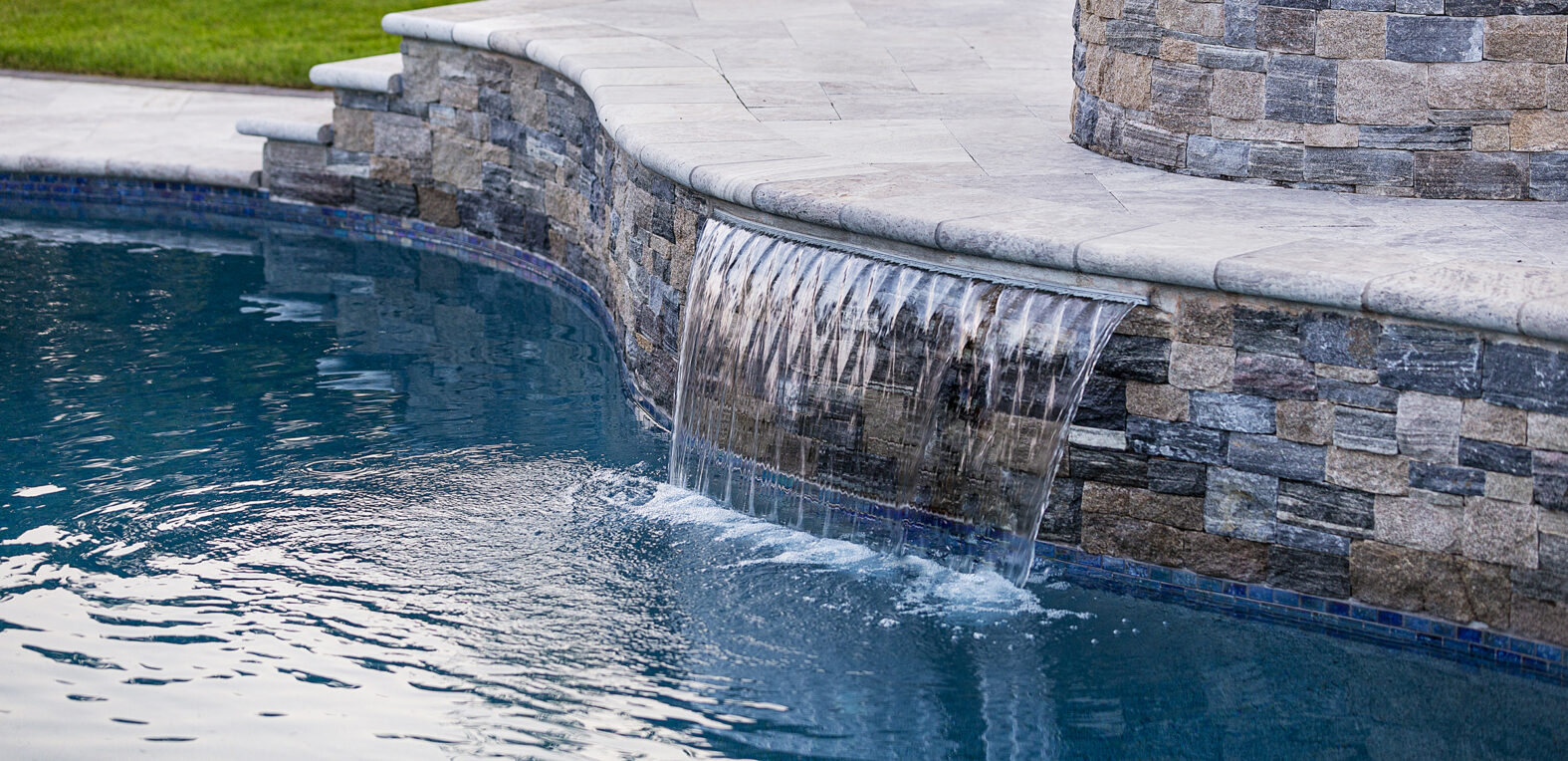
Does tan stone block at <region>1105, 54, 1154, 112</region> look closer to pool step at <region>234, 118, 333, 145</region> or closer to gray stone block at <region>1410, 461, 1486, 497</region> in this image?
gray stone block at <region>1410, 461, 1486, 497</region>

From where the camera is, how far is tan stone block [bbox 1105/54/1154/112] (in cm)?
578

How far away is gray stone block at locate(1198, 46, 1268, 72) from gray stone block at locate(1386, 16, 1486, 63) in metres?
0.39

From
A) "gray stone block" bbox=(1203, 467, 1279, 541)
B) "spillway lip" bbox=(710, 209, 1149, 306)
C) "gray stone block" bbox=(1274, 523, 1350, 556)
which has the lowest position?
"gray stone block" bbox=(1274, 523, 1350, 556)

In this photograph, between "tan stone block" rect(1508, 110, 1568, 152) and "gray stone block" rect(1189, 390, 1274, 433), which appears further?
"tan stone block" rect(1508, 110, 1568, 152)

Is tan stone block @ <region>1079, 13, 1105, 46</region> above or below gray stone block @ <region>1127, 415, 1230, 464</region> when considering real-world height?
above

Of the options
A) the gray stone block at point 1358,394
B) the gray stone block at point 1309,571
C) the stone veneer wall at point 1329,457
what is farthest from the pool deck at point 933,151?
the gray stone block at point 1309,571

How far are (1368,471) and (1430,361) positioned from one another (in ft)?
1.16

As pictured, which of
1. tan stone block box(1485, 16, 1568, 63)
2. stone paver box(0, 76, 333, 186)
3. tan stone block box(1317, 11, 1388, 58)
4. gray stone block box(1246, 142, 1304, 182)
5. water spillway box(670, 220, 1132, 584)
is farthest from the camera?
stone paver box(0, 76, 333, 186)

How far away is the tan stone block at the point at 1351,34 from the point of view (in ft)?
17.4

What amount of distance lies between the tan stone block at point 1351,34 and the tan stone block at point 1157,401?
1434 millimetres

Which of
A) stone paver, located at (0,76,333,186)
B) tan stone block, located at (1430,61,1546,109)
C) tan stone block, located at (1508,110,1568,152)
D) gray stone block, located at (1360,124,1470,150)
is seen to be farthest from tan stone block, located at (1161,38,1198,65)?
stone paver, located at (0,76,333,186)

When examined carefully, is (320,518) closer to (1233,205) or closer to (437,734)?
(437,734)

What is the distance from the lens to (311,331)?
708cm

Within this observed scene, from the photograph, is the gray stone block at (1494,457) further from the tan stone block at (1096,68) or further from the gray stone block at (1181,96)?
the tan stone block at (1096,68)
